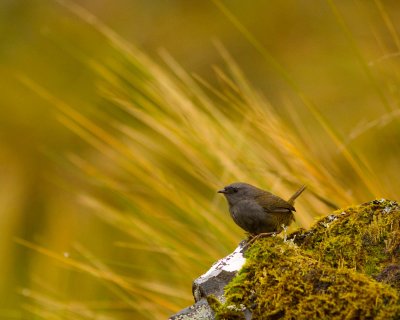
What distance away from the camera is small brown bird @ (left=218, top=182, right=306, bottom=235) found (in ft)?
11.8

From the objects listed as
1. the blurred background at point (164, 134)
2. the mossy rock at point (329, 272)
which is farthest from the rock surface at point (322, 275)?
the blurred background at point (164, 134)

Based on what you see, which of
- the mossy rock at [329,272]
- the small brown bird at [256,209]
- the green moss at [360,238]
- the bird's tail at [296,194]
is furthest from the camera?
the bird's tail at [296,194]

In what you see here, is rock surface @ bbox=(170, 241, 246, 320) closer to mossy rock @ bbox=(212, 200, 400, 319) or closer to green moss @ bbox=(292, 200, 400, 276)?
mossy rock @ bbox=(212, 200, 400, 319)

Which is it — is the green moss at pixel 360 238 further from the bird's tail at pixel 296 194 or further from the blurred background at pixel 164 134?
the bird's tail at pixel 296 194

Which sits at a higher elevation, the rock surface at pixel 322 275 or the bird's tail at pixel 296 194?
the bird's tail at pixel 296 194

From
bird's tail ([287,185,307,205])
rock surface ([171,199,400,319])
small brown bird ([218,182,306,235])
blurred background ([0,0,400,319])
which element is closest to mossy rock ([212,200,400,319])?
rock surface ([171,199,400,319])

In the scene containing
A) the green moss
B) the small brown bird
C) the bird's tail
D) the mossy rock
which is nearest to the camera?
the mossy rock

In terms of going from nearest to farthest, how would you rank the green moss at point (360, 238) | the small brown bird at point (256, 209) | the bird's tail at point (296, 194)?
the green moss at point (360, 238), the small brown bird at point (256, 209), the bird's tail at point (296, 194)

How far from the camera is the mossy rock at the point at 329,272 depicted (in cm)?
250

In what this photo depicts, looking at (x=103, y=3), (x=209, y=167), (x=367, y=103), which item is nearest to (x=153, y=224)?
(x=209, y=167)

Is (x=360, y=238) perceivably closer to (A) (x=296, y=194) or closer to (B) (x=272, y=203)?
(B) (x=272, y=203)

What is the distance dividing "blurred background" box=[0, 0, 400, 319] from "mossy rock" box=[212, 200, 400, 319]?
707mm

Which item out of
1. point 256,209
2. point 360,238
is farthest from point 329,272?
point 256,209

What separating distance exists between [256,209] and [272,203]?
0.25ft
